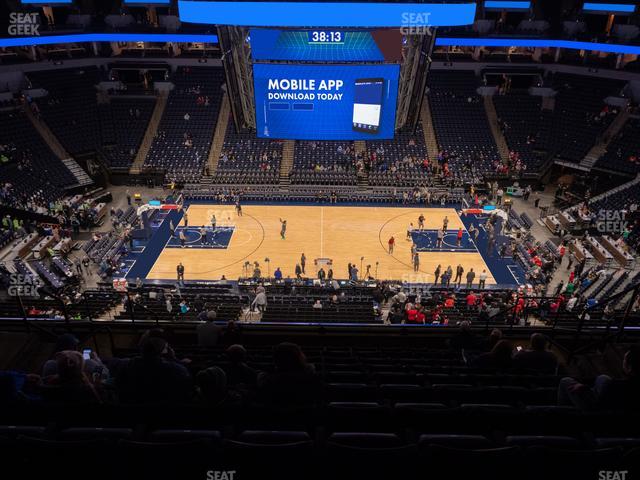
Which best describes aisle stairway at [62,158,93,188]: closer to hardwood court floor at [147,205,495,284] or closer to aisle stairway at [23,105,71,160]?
aisle stairway at [23,105,71,160]

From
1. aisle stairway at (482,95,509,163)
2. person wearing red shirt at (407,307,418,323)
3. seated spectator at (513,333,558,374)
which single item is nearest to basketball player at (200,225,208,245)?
person wearing red shirt at (407,307,418,323)

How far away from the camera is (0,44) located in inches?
1372

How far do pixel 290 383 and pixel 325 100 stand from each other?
52.9 feet

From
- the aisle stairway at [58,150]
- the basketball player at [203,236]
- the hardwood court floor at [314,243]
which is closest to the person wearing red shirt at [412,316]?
the hardwood court floor at [314,243]

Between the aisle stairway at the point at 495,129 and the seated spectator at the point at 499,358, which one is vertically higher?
the aisle stairway at the point at 495,129

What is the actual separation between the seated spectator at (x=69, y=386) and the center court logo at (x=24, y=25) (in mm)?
39953

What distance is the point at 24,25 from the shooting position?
36.4m

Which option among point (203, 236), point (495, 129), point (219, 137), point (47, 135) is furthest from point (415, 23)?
point (47, 135)

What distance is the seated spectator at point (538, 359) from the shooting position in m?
6.70

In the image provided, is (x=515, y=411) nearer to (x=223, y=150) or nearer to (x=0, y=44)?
(x=223, y=150)

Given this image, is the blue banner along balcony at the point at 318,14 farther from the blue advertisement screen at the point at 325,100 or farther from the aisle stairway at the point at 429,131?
the aisle stairway at the point at 429,131

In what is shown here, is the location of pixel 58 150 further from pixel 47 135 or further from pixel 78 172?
pixel 78 172

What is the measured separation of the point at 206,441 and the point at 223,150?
3678 centimetres

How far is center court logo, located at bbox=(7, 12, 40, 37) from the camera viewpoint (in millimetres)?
35719
